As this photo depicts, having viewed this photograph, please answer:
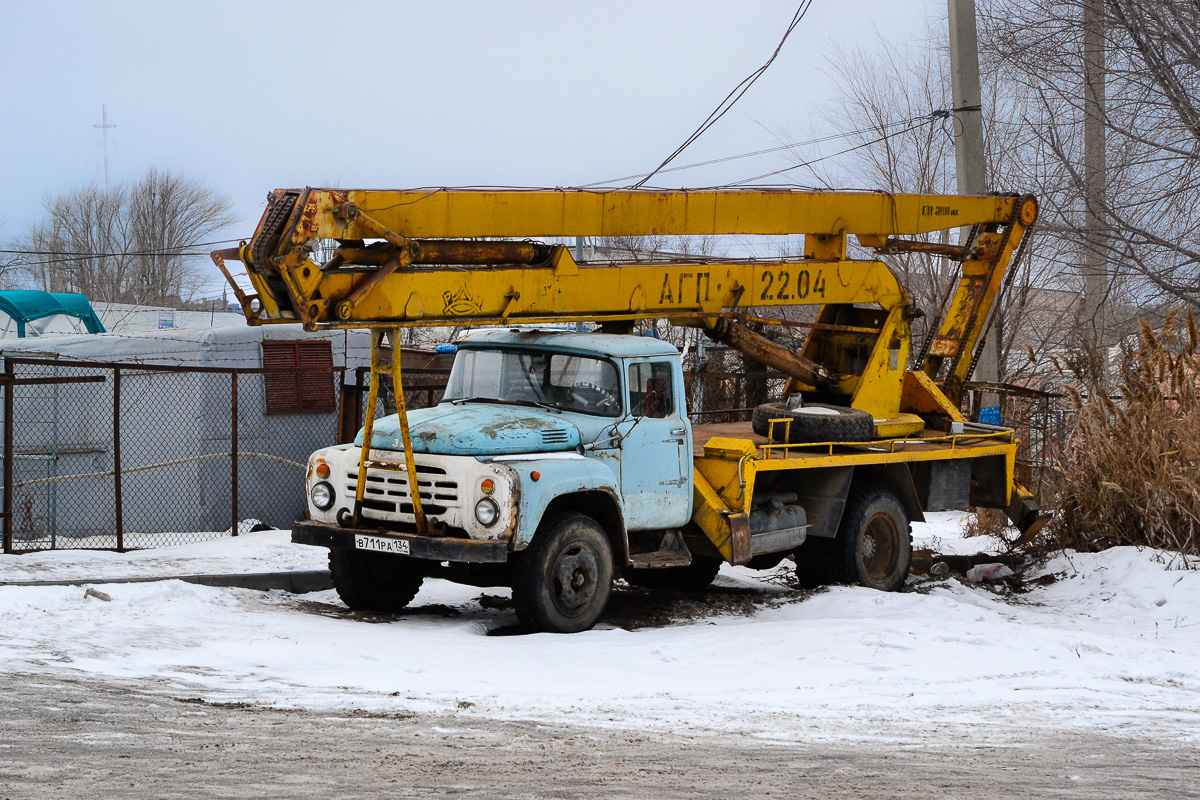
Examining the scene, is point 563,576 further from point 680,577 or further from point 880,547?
point 880,547

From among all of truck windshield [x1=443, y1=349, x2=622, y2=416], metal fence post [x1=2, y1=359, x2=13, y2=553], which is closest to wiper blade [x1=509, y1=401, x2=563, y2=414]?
truck windshield [x1=443, y1=349, x2=622, y2=416]

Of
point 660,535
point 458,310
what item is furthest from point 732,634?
point 458,310

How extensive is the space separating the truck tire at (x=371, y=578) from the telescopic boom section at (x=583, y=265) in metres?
1.95

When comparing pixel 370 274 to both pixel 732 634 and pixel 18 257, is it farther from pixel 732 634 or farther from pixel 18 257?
pixel 18 257

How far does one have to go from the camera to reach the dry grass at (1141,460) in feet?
39.1

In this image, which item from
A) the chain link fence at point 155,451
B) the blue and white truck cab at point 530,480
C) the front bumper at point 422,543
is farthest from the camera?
the chain link fence at point 155,451

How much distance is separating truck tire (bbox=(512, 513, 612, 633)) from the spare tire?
2.43 metres

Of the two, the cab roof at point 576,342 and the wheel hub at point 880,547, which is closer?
the cab roof at point 576,342

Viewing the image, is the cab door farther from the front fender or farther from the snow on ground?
the snow on ground

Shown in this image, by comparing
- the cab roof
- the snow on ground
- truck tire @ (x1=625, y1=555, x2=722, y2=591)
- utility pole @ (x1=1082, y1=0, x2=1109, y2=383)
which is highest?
utility pole @ (x1=1082, y1=0, x2=1109, y2=383)

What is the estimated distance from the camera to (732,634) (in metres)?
9.12

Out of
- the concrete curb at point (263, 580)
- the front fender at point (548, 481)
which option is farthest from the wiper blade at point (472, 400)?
the concrete curb at point (263, 580)

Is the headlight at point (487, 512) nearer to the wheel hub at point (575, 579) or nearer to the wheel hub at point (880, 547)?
the wheel hub at point (575, 579)

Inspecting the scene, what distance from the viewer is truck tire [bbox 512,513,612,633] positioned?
8.80m
